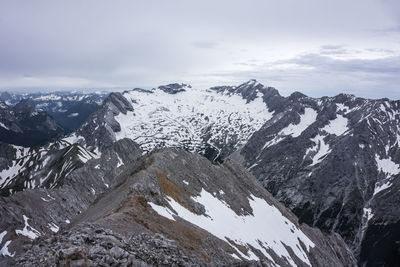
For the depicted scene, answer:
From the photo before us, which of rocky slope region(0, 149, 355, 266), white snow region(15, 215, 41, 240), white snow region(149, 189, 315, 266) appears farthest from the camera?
white snow region(15, 215, 41, 240)

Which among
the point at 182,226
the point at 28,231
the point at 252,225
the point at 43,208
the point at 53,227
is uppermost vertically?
the point at 182,226

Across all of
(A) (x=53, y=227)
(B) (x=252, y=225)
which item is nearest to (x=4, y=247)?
(A) (x=53, y=227)

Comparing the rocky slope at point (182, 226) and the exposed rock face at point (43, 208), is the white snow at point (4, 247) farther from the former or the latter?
the rocky slope at point (182, 226)

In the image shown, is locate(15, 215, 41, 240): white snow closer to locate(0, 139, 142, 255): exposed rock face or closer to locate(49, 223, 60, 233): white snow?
locate(0, 139, 142, 255): exposed rock face

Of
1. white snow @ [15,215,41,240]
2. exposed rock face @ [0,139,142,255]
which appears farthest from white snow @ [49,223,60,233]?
white snow @ [15,215,41,240]

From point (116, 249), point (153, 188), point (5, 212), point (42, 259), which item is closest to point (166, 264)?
point (116, 249)

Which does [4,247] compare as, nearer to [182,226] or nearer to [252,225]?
[182,226]
